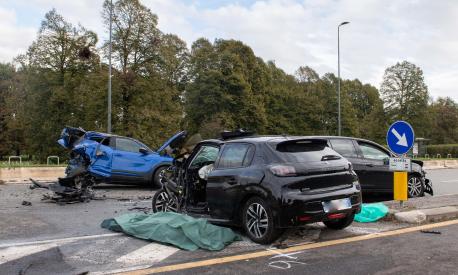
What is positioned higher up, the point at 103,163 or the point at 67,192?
the point at 103,163

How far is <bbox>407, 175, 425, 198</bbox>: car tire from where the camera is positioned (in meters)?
12.0

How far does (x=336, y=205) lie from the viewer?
6.74 m

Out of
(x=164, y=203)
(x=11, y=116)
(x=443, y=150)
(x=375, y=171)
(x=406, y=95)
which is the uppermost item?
A: (x=406, y=95)

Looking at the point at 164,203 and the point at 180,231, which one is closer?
the point at 180,231

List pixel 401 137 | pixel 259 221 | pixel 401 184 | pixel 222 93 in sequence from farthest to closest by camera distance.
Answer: pixel 222 93
pixel 401 137
pixel 401 184
pixel 259 221

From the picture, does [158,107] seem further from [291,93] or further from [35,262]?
[35,262]

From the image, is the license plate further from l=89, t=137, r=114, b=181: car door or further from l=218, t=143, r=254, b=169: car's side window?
l=89, t=137, r=114, b=181: car door

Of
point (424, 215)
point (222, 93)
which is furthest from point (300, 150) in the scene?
point (222, 93)

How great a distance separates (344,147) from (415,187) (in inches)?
95.1

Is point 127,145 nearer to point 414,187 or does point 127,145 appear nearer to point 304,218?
point 414,187

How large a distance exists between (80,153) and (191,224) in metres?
7.99

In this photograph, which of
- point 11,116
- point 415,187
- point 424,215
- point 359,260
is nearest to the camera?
point 359,260

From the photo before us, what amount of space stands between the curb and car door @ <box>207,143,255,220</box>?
3074mm

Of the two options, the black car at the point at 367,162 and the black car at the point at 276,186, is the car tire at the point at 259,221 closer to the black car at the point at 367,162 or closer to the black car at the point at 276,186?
the black car at the point at 276,186
